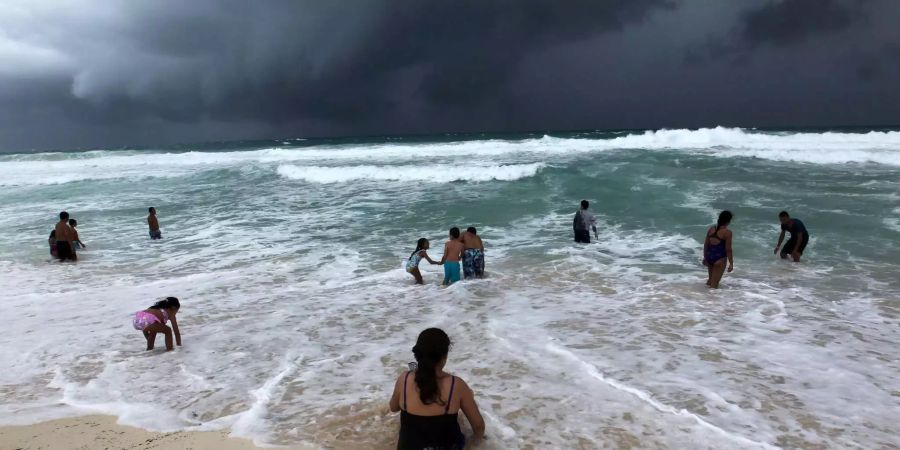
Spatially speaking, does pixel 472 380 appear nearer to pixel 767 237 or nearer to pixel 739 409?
pixel 739 409

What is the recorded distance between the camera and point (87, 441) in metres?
4.75

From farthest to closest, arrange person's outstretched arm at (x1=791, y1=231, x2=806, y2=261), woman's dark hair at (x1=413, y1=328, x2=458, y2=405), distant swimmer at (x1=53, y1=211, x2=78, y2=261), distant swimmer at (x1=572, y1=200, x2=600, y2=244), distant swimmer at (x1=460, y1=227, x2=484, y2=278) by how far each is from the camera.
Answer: distant swimmer at (x1=572, y1=200, x2=600, y2=244), distant swimmer at (x1=53, y1=211, x2=78, y2=261), person's outstretched arm at (x1=791, y1=231, x2=806, y2=261), distant swimmer at (x1=460, y1=227, x2=484, y2=278), woman's dark hair at (x1=413, y1=328, x2=458, y2=405)

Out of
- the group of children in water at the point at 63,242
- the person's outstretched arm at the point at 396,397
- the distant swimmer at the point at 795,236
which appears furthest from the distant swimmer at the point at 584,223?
the group of children in water at the point at 63,242

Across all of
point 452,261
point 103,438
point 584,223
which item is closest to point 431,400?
point 103,438

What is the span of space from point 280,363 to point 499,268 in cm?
577

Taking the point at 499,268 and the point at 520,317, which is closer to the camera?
the point at 520,317

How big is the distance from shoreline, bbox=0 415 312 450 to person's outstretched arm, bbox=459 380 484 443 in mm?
1864

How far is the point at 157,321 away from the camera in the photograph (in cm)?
718

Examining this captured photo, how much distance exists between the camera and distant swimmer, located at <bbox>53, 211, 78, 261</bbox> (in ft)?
43.3

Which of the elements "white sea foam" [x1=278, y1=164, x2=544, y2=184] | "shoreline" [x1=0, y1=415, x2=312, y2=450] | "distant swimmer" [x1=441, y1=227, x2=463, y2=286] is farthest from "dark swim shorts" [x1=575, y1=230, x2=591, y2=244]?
"white sea foam" [x1=278, y1=164, x2=544, y2=184]

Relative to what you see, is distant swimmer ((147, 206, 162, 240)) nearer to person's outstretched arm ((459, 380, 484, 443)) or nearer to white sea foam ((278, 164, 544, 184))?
person's outstretched arm ((459, 380, 484, 443))

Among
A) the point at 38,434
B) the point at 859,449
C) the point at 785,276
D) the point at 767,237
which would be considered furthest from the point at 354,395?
the point at 767,237

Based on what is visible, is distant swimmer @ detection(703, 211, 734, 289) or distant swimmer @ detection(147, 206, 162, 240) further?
distant swimmer @ detection(147, 206, 162, 240)

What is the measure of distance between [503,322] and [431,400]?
4097mm
